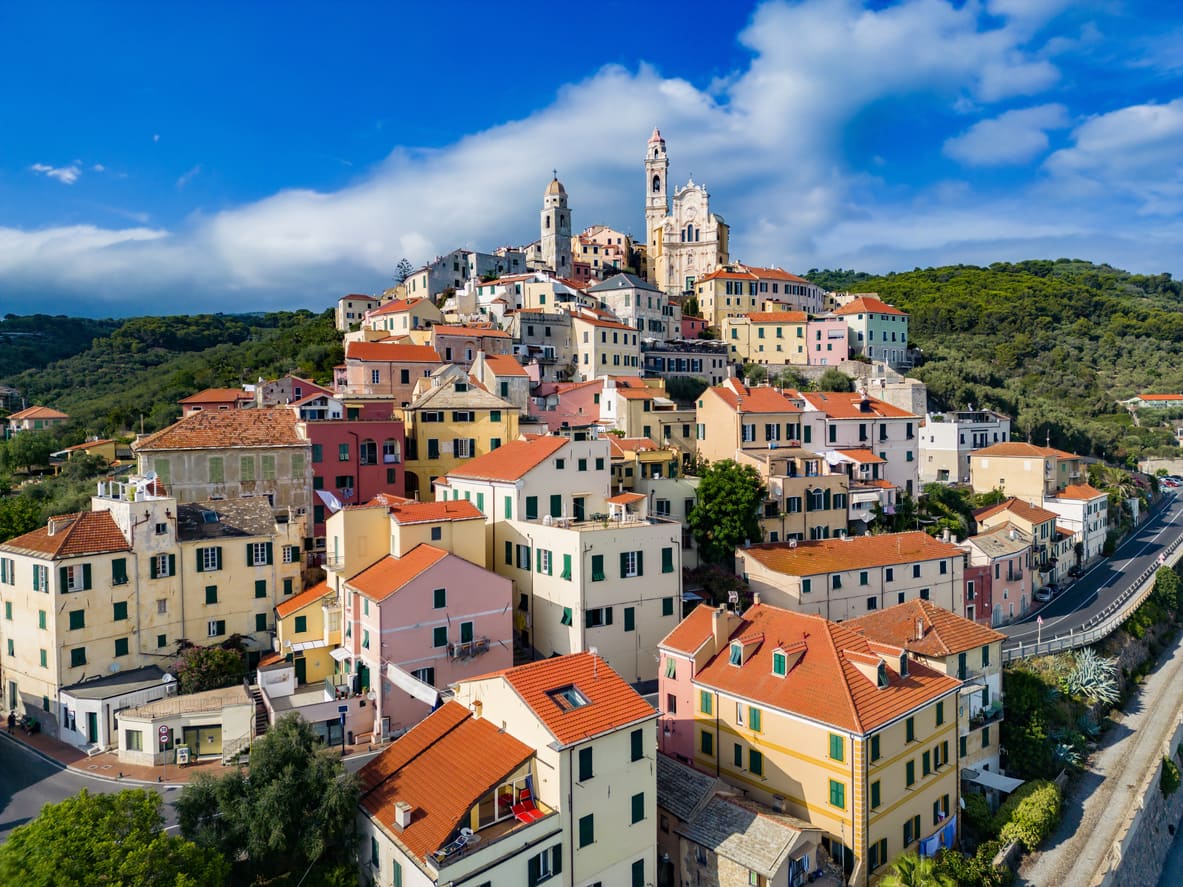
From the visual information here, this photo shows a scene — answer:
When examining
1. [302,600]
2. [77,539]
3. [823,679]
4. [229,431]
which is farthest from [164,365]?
[823,679]

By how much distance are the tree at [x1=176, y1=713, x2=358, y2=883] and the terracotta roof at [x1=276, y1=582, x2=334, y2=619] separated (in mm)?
11721

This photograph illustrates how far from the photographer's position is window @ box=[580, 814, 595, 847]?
2153cm

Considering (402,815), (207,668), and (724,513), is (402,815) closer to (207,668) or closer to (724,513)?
(207,668)

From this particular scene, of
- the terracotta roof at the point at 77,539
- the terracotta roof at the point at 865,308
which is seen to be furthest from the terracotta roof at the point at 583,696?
the terracotta roof at the point at 865,308

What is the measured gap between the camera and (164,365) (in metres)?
108

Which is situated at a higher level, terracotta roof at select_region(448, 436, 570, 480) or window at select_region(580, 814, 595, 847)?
terracotta roof at select_region(448, 436, 570, 480)

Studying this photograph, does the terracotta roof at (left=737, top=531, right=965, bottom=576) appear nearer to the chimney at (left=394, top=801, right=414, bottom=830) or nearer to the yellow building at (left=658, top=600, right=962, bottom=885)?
the yellow building at (left=658, top=600, right=962, bottom=885)

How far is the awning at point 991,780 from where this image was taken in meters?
32.3

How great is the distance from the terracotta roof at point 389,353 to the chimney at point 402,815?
40.2 m

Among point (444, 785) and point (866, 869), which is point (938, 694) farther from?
point (444, 785)

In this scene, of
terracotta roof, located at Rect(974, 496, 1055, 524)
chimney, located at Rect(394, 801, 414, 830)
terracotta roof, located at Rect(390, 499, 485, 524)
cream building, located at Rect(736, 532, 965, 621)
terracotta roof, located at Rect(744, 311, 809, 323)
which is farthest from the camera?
terracotta roof, located at Rect(744, 311, 809, 323)

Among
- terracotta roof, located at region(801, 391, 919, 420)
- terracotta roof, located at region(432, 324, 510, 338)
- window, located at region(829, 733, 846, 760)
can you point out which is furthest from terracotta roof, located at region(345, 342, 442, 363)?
window, located at region(829, 733, 846, 760)

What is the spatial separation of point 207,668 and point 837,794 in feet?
79.7

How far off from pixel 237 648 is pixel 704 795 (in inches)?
804
